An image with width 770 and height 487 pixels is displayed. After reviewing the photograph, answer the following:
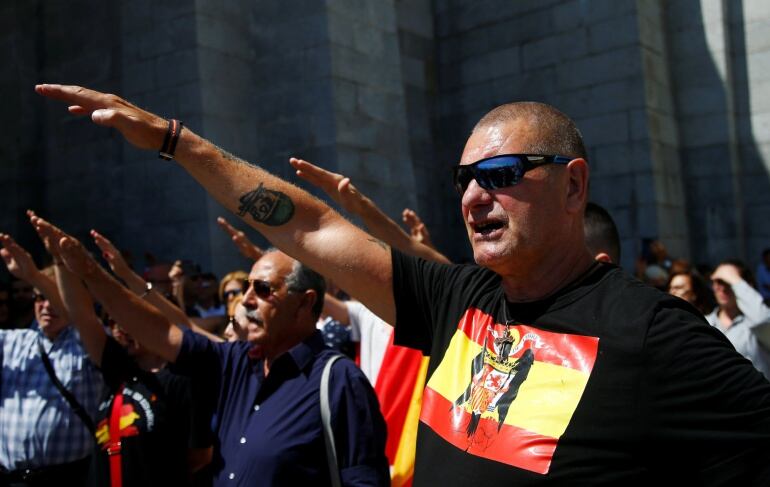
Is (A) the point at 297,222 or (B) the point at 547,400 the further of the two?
(A) the point at 297,222

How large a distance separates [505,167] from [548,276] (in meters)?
0.30

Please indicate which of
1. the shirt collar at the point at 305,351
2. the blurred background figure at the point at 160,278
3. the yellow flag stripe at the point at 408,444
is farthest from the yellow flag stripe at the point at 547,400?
the blurred background figure at the point at 160,278

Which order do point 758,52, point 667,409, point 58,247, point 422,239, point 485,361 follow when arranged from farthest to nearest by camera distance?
1. point 758,52
2. point 422,239
3. point 58,247
4. point 485,361
5. point 667,409

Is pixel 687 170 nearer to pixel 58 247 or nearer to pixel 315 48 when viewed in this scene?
pixel 315 48

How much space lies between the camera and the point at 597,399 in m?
1.57

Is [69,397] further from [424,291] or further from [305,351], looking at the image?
[424,291]

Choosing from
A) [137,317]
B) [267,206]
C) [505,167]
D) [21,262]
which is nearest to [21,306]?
[21,262]

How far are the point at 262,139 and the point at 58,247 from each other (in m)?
4.93

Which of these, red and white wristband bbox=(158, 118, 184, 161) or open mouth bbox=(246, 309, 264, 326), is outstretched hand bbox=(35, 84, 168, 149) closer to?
red and white wristband bbox=(158, 118, 184, 161)

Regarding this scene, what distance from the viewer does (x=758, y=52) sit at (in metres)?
10.6

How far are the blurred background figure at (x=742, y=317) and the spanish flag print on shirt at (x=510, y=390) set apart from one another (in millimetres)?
3046

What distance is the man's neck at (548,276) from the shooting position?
6.08 ft

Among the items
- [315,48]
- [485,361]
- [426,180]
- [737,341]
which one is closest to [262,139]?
[315,48]

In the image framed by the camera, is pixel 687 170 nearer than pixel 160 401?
No
